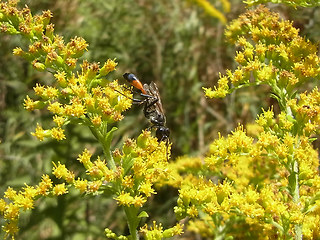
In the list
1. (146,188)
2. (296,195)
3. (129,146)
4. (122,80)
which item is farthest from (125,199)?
(122,80)

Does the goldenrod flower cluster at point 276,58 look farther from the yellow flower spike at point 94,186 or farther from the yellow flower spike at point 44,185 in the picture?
the yellow flower spike at point 44,185

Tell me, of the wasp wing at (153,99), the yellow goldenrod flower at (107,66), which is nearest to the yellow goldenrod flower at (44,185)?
the yellow goldenrod flower at (107,66)

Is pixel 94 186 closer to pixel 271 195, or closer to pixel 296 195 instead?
pixel 271 195

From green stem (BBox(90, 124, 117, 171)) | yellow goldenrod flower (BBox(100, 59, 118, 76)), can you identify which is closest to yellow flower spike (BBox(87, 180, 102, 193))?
green stem (BBox(90, 124, 117, 171))

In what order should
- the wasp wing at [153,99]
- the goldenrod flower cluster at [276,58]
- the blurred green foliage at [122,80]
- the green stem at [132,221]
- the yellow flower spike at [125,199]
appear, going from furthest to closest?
1. the blurred green foliage at [122,80]
2. the wasp wing at [153,99]
3. the goldenrod flower cluster at [276,58]
4. the green stem at [132,221]
5. the yellow flower spike at [125,199]

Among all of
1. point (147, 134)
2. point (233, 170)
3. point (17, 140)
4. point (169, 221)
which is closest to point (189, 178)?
point (233, 170)

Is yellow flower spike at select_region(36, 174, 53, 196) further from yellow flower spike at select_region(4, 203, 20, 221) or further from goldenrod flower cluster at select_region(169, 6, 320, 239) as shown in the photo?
goldenrod flower cluster at select_region(169, 6, 320, 239)

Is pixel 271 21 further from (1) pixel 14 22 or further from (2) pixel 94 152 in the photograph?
(2) pixel 94 152

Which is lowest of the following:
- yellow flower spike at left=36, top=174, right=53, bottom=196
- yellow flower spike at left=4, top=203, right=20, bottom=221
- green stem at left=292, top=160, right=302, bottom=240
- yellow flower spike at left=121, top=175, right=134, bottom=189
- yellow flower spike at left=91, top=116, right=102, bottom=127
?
green stem at left=292, top=160, right=302, bottom=240

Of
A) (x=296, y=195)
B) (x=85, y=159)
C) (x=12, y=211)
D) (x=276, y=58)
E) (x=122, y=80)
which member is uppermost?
(x=122, y=80)
